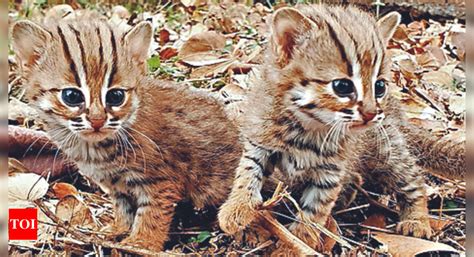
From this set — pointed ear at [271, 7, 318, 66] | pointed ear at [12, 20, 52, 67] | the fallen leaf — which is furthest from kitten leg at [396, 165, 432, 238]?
the fallen leaf

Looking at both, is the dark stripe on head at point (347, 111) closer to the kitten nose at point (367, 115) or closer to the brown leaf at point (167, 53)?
the kitten nose at point (367, 115)

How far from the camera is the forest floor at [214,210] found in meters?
3.00

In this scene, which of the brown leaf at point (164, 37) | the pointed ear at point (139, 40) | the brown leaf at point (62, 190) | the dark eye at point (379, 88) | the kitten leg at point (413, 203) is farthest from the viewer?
the brown leaf at point (164, 37)

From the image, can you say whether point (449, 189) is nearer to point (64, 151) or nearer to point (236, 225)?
point (236, 225)

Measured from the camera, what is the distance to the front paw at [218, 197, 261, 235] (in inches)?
113

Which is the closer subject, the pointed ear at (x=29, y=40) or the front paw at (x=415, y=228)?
the pointed ear at (x=29, y=40)

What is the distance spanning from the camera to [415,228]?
312 cm

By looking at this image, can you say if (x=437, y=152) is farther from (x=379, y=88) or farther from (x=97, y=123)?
(x=97, y=123)

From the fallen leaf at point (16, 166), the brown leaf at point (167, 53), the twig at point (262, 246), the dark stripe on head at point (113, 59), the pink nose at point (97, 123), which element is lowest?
the fallen leaf at point (16, 166)

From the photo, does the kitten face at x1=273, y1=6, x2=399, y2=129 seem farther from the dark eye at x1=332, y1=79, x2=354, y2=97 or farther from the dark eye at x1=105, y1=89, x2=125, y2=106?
the dark eye at x1=105, y1=89, x2=125, y2=106

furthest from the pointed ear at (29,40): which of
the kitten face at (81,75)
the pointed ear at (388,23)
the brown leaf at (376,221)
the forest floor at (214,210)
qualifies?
the brown leaf at (376,221)

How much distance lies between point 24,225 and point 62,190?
0.60m

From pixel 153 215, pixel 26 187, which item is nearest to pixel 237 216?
pixel 153 215

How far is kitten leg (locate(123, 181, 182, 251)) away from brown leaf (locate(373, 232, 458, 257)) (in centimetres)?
85
